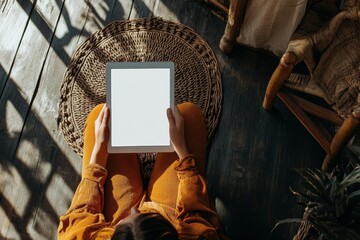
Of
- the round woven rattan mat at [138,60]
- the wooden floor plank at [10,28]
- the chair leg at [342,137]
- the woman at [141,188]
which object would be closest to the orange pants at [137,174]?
the woman at [141,188]

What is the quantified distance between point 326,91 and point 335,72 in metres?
0.06

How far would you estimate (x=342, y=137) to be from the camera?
117 cm

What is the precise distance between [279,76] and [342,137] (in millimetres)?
235

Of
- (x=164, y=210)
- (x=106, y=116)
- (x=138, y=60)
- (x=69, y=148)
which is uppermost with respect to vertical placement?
(x=138, y=60)

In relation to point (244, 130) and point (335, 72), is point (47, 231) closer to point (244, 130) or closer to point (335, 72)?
point (244, 130)

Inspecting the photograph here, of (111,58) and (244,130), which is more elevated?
(111,58)

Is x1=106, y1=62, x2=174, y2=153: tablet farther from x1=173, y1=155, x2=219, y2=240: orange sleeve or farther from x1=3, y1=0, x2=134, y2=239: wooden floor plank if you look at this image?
x1=3, y1=0, x2=134, y2=239: wooden floor plank

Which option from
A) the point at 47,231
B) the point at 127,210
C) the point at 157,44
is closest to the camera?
the point at 127,210

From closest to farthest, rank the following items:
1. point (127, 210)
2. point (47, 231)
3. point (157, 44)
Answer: point (127, 210) → point (47, 231) → point (157, 44)

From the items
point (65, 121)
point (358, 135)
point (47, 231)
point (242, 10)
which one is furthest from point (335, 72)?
point (47, 231)

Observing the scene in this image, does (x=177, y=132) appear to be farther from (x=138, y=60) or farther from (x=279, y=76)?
(x=138, y=60)

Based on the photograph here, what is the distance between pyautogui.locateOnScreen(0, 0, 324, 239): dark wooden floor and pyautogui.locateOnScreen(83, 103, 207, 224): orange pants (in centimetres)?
25

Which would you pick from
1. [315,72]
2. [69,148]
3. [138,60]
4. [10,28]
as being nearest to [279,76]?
[315,72]

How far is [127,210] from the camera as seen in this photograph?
1205 mm
